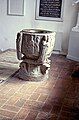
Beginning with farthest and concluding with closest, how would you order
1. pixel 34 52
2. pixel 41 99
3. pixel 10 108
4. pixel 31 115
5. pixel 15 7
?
pixel 15 7 < pixel 34 52 < pixel 41 99 < pixel 10 108 < pixel 31 115

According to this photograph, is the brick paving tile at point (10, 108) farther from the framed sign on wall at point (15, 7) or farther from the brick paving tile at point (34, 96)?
the framed sign on wall at point (15, 7)

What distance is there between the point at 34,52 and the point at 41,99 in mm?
918

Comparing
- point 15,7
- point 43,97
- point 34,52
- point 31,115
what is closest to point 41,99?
point 43,97

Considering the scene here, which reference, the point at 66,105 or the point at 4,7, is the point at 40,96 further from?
the point at 4,7

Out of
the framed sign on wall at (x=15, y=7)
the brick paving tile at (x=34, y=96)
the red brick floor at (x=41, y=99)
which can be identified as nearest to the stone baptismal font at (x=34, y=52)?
the red brick floor at (x=41, y=99)

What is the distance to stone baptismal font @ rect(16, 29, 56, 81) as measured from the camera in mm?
3281

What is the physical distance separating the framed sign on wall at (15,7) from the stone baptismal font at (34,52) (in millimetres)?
2513

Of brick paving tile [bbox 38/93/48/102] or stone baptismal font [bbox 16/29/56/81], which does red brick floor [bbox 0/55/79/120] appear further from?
stone baptismal font [bbox 16/29/56/81]

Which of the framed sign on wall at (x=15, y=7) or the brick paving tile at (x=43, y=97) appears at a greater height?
the framed sign on wall at (x=15, y=7)

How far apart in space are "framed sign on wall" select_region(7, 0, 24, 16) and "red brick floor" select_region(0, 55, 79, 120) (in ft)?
8.71

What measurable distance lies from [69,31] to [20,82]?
2.74m

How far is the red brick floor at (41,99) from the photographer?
230 centimetres

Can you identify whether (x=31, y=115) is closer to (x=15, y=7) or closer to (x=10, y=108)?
(x=10, y=108)

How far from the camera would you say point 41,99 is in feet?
8.89
